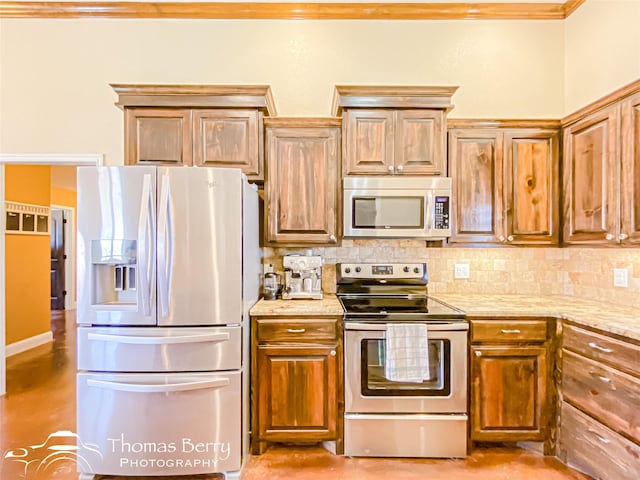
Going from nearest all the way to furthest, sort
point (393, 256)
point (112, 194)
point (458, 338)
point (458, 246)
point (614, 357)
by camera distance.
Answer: point (614, 357)
point (112, 194)
point (458, 338)
point (458, 246)
point (393, 256)

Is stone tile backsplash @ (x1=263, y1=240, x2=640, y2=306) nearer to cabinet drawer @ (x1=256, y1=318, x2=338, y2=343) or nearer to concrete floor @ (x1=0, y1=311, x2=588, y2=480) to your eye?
cabinet drawer @ (x1=256, y1=318, x2=338, y2=343)

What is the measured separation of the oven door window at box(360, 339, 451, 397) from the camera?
7.55ft

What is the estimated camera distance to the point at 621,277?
2.53 m

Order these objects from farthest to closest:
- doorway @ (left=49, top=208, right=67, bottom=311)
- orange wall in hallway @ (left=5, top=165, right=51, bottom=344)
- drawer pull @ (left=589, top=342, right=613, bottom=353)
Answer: doorway @ (left=49, top=208, right=67, bottom=311)
orange wall in hallway @ (left=5, top=165, right=51, bottom=344)
drawer pull @ (left=589, top=342, right=613, bottom=353)

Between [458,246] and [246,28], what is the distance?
2390mm

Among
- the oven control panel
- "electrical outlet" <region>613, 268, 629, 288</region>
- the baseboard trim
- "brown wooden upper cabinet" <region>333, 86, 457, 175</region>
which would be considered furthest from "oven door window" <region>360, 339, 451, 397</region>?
the baseboard trim

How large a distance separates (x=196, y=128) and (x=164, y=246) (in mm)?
973

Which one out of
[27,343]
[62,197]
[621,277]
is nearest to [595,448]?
[621,277]

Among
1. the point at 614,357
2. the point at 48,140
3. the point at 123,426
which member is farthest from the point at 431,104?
the point at 48,140

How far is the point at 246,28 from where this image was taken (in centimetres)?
Answer: 307

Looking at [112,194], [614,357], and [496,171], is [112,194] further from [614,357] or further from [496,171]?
[614,357]

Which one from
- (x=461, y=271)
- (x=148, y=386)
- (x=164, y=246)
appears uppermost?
(x=164, y=246)

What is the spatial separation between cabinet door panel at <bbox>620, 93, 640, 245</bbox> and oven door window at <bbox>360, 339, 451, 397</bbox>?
1210mm

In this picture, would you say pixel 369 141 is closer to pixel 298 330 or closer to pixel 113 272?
pixel 298 330
